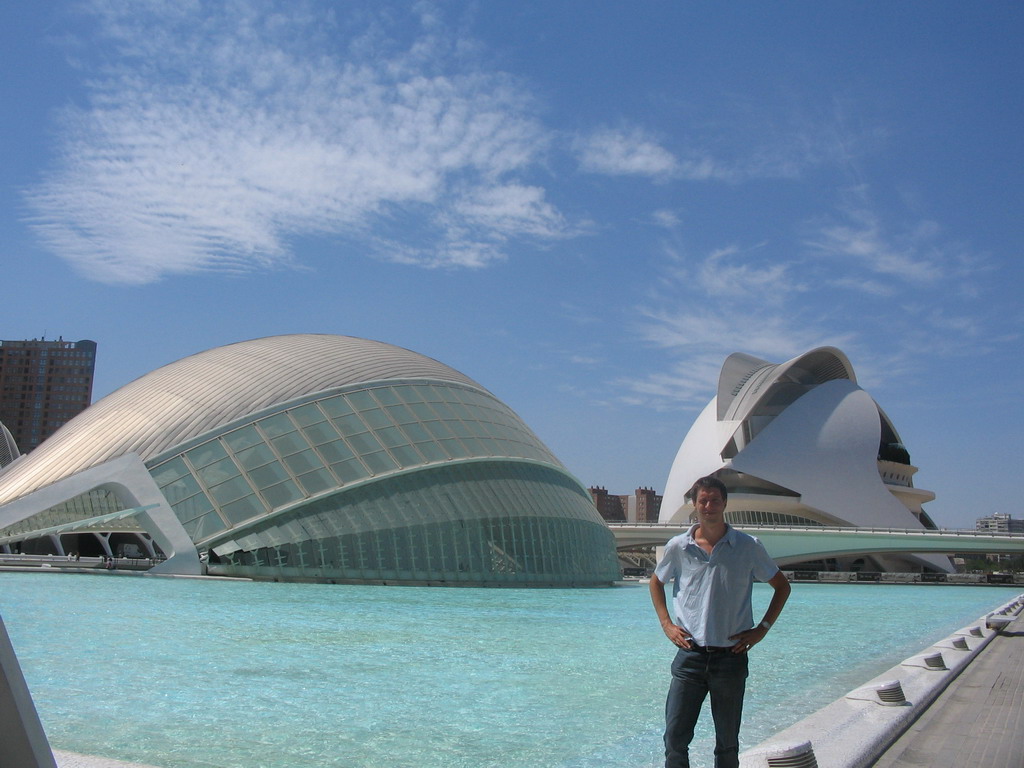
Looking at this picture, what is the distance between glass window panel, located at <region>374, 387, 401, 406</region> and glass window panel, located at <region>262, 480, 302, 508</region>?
4.70 meters

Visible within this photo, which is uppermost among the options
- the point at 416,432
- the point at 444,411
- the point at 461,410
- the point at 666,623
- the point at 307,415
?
the point at 461,410

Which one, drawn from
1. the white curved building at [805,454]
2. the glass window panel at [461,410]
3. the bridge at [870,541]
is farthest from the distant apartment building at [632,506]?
the glass window panel at [461,410]

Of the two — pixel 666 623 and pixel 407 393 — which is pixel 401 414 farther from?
pixel 666 623

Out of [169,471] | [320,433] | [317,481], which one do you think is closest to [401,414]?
[320,433]

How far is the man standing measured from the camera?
431cm

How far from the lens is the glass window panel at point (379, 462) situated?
23875mm

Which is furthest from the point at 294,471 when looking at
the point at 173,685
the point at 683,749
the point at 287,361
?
the point at 683,749

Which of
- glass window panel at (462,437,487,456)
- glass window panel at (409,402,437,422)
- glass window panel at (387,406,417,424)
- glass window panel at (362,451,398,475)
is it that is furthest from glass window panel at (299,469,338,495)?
glass window panel at (462,437,487,456)

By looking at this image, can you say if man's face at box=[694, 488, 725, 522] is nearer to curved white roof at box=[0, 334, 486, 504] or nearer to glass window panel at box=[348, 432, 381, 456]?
glass window panel at box=[348, 432, 381, 456]

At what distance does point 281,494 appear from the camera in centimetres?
2261

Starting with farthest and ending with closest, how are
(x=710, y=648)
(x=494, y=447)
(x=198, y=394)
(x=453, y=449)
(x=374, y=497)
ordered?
(x=494, y=447)
(x=453, y=449)
(x=198, y=394)
(x=374, y=497)
(x=710, y=648)

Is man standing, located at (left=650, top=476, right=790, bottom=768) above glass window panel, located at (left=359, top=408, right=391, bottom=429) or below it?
below

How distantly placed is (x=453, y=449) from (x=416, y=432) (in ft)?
4.07

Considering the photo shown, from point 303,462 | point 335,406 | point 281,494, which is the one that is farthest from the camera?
point 335,406
